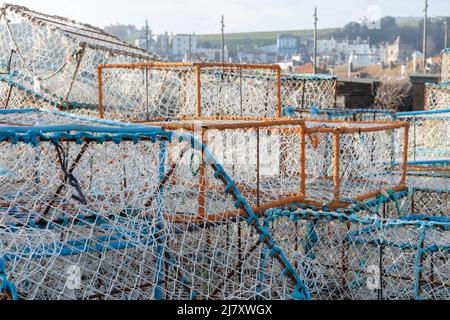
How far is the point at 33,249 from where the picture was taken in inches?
114

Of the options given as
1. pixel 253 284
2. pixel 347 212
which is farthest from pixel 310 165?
pixel 253 284

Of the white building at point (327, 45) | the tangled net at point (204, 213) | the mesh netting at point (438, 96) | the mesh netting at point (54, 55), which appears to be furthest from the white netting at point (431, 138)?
the white building at point (327, 45)

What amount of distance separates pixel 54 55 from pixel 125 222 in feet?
15.0

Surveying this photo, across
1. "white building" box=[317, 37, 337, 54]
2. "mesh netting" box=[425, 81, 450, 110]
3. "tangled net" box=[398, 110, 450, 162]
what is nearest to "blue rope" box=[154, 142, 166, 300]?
"tangled net" box=[398, 110, 450, 162]

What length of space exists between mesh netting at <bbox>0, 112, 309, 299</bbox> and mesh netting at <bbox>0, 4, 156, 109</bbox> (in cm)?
330

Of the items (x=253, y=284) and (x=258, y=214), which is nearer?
(x=253, y=284)

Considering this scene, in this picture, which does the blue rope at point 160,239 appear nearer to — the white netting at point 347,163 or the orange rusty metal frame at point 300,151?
the orange rusty metal frame at point 300,151

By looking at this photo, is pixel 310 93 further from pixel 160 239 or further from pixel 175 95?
pixel 160 239

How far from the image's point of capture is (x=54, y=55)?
7273mm

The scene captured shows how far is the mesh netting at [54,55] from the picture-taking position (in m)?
6.84

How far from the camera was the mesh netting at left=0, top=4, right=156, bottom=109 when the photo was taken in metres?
6.84

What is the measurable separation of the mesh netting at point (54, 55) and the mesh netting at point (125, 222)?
3295mm
